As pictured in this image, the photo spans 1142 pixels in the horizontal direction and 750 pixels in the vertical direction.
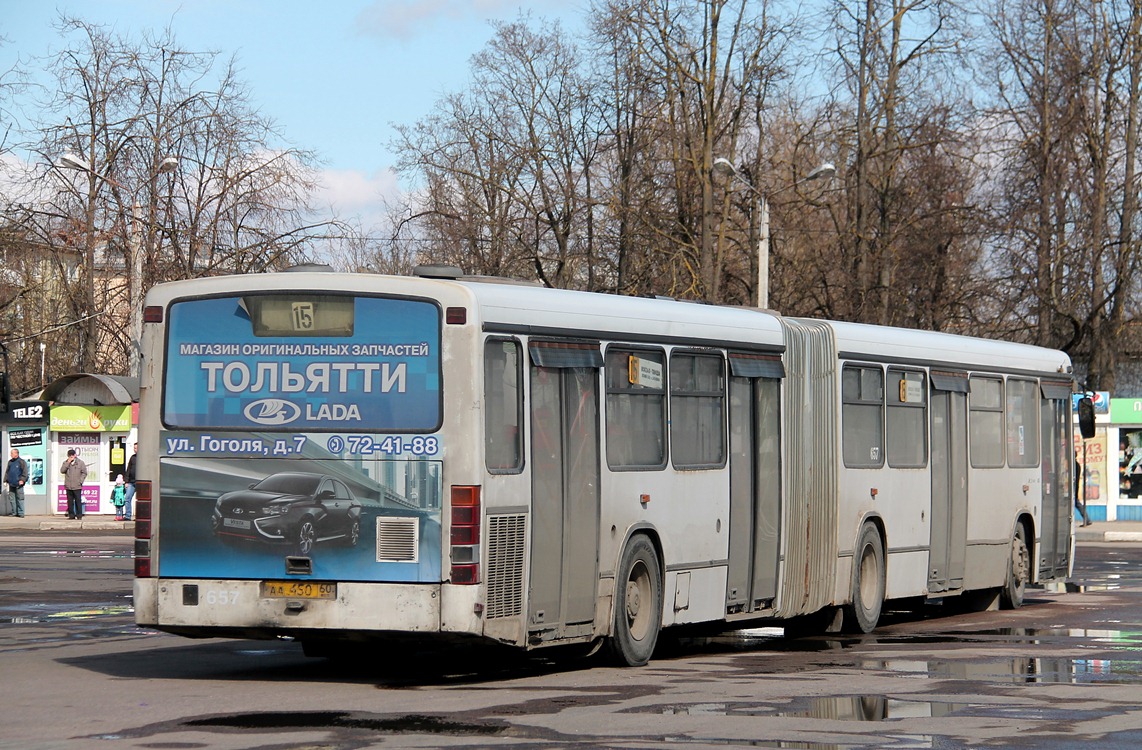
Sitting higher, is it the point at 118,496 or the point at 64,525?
the point at 118,496

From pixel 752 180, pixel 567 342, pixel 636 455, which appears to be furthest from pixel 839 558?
pixel 752 180

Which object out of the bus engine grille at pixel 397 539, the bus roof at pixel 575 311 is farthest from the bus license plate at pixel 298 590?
the bus roof at pixel 575 311

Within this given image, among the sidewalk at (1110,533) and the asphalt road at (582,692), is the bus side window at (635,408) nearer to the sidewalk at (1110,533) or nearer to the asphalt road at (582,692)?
the asphalt road at (582,692)

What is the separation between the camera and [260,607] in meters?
11.8

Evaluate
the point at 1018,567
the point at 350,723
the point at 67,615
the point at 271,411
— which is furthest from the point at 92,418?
the point at 350,723

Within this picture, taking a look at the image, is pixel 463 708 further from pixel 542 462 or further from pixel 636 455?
pixel 636 455

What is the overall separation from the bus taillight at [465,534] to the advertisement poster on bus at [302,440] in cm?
12

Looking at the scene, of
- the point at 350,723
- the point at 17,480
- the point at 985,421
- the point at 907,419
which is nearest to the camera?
the point at 350,723

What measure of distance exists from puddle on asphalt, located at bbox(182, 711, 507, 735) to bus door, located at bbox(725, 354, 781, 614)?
5.25 meters

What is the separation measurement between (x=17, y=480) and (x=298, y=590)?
107 feet

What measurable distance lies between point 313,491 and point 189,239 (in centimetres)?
2890

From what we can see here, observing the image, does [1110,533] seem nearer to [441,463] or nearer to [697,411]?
[697,411]

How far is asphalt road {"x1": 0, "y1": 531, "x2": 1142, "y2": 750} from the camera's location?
31.0 ft

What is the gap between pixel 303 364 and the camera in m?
11.9
